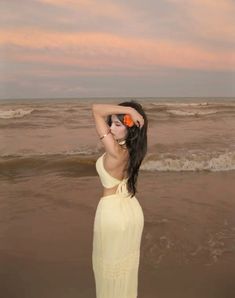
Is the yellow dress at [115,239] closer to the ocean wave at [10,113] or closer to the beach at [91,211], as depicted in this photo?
the beach at [91,211]

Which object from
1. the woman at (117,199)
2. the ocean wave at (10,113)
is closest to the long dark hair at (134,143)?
the woman at (117,199)

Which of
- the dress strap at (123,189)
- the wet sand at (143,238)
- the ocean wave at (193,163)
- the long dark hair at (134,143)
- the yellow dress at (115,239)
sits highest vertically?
the long dark hair at (134,143)

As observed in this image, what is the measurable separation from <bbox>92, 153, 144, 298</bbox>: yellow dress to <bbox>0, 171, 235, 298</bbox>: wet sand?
20.5 inches

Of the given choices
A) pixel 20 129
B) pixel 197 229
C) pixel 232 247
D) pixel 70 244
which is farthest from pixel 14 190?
pixel 20 129

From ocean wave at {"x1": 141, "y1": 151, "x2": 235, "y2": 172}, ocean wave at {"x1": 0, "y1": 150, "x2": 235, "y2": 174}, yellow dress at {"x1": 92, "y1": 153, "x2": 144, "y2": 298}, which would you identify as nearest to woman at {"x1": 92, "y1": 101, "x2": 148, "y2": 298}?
yellow dress at {"x1": 92, "y1": 153, "x2": 144, "y2": 298}

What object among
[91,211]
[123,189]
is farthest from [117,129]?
[91,211]

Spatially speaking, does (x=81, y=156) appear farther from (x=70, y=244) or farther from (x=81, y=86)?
(x=70, y=244)

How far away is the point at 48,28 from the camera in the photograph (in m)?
4.92

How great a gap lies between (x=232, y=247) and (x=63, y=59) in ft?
10.3

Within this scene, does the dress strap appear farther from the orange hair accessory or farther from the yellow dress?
the orange hair accessory

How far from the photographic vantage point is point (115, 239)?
1.49 meters

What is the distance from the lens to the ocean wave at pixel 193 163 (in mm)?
4746

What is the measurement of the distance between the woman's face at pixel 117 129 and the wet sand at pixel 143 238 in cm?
92

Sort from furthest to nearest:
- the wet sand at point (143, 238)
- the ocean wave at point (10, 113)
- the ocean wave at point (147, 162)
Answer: the ocean wave at point (10, 113), the ocean wave at point (147, 162), the wet sand at point (143, 238)
